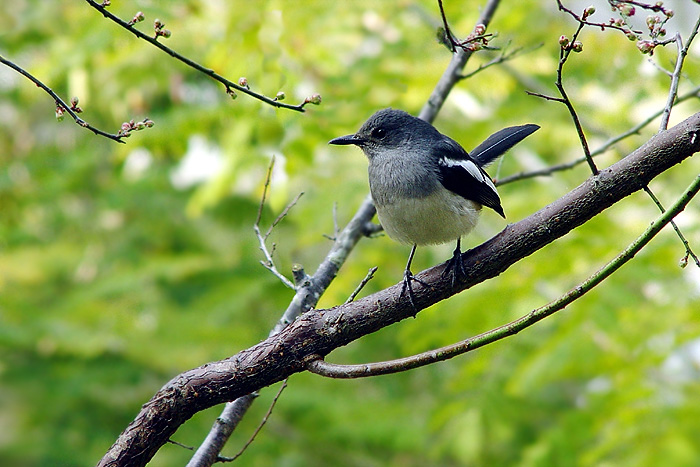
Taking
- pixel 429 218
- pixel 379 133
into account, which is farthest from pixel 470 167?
pixel 379 133

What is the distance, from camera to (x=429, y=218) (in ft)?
12.1

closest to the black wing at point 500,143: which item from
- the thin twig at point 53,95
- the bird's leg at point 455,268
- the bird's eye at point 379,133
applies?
the bird's eye at point 379,133

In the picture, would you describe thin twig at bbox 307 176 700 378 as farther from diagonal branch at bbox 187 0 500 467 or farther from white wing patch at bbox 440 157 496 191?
white wing patch at bbox 440 157 496 191

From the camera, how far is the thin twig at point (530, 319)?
227 cm

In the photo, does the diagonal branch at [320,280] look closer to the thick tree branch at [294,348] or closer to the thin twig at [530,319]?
the thick tree branch at [294,348]

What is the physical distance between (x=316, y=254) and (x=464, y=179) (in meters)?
5.25

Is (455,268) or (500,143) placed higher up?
(500,143)

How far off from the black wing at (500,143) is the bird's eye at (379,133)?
1.84ft

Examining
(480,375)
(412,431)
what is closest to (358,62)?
(480,375)

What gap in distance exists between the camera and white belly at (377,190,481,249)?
145 inches

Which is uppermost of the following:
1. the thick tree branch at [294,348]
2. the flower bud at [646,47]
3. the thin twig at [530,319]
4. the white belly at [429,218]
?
the white belly at [429,218]

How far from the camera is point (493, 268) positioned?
2.88m

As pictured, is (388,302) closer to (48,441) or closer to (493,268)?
(493,268)

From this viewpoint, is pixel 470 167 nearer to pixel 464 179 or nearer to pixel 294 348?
pixel 464 179
